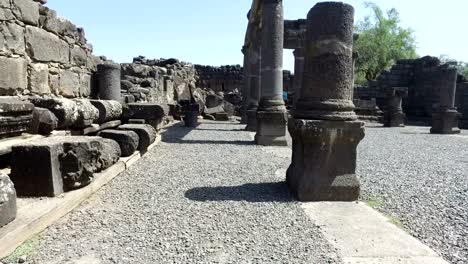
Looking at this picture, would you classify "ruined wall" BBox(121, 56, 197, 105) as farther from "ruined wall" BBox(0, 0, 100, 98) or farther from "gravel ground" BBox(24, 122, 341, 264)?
"gravel ground" BBox(24, 122, 341, 264)

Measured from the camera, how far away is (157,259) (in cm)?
258

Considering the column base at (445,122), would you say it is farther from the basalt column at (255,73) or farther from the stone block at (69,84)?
the stone block at (69,84)

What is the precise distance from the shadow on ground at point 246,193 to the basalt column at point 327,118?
0.22m

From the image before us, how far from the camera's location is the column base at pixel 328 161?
414 centimetres

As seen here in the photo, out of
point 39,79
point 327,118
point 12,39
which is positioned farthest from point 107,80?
point 327,118

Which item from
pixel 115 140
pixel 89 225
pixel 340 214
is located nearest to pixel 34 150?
pixel 89 225

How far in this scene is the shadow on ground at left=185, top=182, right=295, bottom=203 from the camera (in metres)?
4.11

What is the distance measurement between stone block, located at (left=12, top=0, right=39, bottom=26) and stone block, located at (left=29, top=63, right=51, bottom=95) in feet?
2.05

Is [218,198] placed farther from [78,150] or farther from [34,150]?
[34,150]

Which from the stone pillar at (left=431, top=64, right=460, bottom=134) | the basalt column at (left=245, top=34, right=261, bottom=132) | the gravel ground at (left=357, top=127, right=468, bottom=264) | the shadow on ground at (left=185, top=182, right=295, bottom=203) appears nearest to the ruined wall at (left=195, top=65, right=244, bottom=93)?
the basalt column at (left=245, top=34, right=261, bottom=132)

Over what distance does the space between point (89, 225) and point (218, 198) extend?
1.47m

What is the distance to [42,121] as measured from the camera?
455 centimetres

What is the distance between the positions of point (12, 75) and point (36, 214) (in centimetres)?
244

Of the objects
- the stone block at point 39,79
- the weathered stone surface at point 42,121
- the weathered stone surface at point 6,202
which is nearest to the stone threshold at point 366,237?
the weathered stone surface at point 6,202
